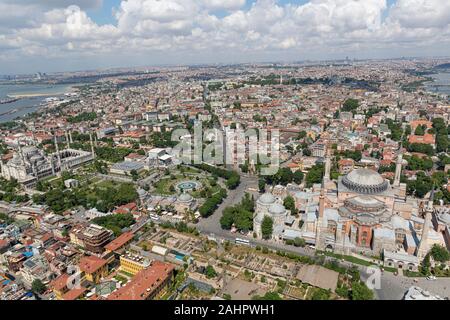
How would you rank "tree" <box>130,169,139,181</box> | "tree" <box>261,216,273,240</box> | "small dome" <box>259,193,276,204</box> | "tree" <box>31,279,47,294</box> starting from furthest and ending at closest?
"tree" <box>130,169,139,181</box> < "small dome" <box>259,193,276,204</box> < "tree" <box>261,216,273,240</box> < "tree" <box>31,279,47,294</box>

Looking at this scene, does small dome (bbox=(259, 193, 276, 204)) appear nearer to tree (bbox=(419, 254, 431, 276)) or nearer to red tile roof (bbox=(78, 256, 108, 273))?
tree (bbox=(419, 254, 431, 276))

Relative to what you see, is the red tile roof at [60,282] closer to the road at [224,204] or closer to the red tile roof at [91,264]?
the red tile roof at [91,264]

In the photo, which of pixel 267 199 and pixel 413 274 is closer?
pixel 413 274

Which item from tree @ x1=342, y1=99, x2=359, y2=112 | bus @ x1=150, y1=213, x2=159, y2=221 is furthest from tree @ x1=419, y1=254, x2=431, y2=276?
tree @ x1=342, y1=99, x2=359, y2=112

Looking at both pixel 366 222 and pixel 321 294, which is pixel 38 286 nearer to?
pixel 321 294

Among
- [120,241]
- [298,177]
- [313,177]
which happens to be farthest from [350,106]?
[120,241]

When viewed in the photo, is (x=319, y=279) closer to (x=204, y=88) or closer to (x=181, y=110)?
(x=181, y=110)

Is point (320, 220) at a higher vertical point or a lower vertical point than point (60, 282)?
higher
